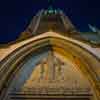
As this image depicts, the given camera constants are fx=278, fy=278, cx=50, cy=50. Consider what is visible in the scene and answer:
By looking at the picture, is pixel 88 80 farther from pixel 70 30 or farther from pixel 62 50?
pixel 70 30

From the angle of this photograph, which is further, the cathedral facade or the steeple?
the steeple

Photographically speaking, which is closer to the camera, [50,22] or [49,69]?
[49,69]

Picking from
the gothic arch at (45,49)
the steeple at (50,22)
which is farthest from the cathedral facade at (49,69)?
the steeple at (50,22)

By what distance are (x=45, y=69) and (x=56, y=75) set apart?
290 millimetres

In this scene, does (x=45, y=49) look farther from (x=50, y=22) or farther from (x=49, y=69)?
(x=50, y=22)

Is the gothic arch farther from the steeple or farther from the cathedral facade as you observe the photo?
the steeple

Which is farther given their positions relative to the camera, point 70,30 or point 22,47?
point 70,30

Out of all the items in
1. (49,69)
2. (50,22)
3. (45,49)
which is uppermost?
(50,22)

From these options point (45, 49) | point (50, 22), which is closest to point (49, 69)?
point (45, 49)

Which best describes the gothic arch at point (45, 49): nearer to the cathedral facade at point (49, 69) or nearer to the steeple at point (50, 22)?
the cathedral facade at point (49, 69)

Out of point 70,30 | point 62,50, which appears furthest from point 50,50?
point 70,30

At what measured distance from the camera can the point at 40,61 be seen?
6.39 m

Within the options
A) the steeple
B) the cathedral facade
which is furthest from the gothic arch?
the steeple

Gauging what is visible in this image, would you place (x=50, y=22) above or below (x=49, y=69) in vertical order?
above
